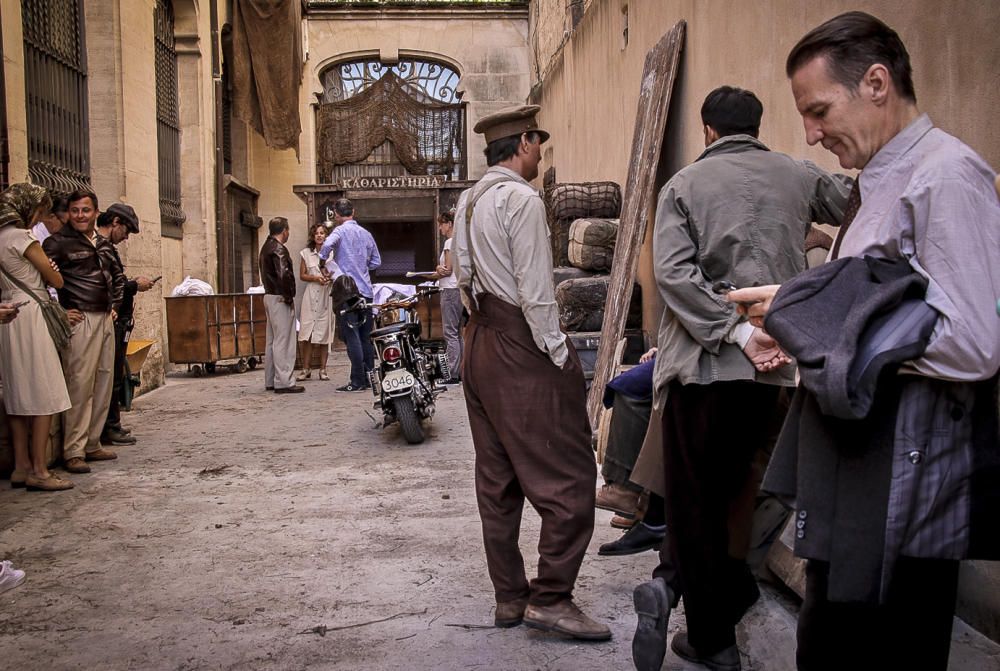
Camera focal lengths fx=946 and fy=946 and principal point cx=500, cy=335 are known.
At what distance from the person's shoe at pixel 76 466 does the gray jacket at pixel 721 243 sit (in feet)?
15.6

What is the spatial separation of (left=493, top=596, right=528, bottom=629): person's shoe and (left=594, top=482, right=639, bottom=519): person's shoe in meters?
1.04

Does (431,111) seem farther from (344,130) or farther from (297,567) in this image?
(297,567)

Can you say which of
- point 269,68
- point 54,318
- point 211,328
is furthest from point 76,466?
point 269,68

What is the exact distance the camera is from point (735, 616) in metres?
3.01

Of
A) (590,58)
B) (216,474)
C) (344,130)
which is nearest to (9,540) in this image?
(216,474)

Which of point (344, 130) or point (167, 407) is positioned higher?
point (344, 130)

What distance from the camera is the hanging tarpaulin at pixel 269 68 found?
15609 mm

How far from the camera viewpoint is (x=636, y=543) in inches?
172

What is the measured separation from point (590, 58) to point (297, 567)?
889 cm

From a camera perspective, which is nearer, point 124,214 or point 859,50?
point 859,50

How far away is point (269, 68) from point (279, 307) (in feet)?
24.8

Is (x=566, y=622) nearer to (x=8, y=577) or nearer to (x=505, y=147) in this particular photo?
(x=505, y=147)

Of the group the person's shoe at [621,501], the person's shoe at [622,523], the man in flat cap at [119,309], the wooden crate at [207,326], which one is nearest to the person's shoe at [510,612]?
the person's shoe at [621,501]

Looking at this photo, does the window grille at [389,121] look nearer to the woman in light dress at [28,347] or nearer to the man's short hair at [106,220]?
the man's short hair at [106,220]
